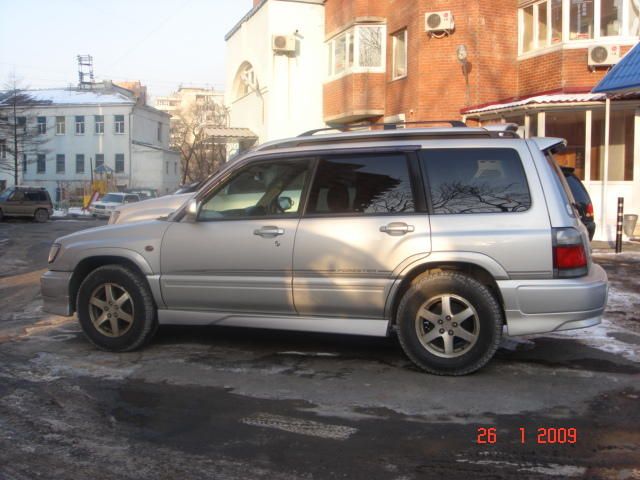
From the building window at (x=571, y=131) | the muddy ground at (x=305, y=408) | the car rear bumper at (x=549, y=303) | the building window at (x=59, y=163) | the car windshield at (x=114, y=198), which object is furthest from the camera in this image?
the building window at (x=59, y=163)

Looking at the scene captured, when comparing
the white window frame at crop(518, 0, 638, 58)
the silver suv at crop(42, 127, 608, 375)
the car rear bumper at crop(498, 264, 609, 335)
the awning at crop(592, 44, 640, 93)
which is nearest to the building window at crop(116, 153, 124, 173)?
the white window frame at crop(518, 0, 638, 58)

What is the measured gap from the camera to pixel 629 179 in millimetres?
16031

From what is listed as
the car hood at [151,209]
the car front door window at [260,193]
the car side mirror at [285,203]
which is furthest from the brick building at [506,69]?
the car side mirror at [285,203]

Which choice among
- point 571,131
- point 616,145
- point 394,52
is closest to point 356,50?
point 394,52

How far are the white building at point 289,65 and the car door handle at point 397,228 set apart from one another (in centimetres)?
1989

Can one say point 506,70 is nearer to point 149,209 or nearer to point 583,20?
point 583,20

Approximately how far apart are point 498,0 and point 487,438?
54.9ft

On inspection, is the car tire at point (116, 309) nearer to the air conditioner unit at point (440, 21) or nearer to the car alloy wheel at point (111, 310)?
the car alloy wheel at point (111, 310)

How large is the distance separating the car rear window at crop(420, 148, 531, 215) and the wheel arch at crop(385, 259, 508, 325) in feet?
1.35

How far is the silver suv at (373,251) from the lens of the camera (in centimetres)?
511

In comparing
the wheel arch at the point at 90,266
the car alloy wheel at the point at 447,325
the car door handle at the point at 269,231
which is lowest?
the car alloy wheel at the point at 447,325

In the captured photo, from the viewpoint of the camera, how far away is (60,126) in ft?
192

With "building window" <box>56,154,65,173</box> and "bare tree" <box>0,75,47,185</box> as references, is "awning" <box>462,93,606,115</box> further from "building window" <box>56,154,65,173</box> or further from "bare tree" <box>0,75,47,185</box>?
"building window" <box>56,154,65,173</box>

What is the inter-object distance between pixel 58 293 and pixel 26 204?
2781 centimetres
